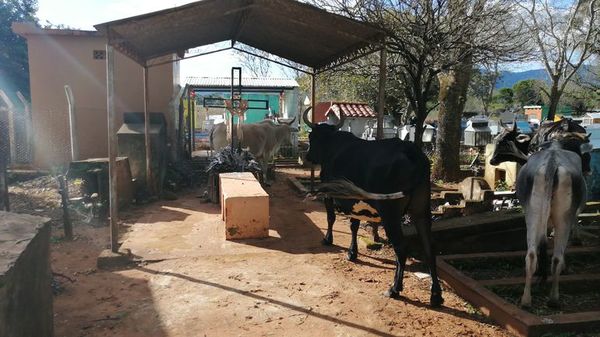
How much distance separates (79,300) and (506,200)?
6614 millimetres

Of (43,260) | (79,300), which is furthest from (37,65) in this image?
(43,260)

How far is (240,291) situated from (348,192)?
1548 millimetres

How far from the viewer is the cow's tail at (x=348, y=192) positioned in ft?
14.5

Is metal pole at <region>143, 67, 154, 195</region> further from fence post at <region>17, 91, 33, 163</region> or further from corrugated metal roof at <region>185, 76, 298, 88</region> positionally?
corrugated metal roof at <region>185, 76, 298, 88</region>

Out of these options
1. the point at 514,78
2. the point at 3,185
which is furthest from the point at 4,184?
the point at 514,78

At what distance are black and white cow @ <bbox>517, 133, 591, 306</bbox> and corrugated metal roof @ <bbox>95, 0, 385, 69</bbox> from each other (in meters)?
3.28

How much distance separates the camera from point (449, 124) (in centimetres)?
1208

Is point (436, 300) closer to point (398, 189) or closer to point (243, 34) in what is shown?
point (398, 189)

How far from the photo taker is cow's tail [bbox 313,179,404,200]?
4.42m

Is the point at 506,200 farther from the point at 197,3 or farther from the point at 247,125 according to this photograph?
the point at 247,125

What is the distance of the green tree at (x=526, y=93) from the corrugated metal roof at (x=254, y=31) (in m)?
35.0

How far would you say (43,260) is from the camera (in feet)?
10.8

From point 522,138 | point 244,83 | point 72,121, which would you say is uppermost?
point 244,83

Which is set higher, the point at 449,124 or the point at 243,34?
the point at 243,34
